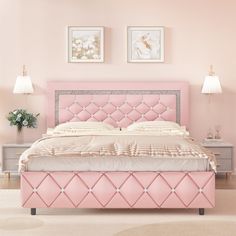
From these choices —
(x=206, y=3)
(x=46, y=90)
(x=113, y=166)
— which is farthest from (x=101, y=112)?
(x=113, y=166)

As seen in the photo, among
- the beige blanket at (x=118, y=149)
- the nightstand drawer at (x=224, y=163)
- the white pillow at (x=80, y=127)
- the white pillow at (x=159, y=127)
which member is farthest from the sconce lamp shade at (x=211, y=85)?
the beige blanket at (x=118, y=149)

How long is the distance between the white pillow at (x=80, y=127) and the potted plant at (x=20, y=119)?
40cm

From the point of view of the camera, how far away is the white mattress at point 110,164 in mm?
4449

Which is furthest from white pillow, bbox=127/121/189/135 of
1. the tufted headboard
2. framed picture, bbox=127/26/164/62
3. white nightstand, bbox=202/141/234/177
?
framed picture, bbox=127/26/164/62

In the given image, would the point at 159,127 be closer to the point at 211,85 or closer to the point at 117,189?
the point at 211,85

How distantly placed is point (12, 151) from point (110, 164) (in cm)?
233

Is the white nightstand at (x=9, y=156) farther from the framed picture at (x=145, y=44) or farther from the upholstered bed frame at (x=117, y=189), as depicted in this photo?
the upholstered bed frame at (x=117, y=189)

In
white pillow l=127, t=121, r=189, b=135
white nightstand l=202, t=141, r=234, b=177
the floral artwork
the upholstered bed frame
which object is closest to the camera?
the upholstered bed frame

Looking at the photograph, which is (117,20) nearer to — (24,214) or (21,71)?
(21,71)

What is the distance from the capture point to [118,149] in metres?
4.66

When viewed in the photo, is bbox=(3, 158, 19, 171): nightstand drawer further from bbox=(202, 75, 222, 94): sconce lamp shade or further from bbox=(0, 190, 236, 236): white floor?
bbox=(202, 75, 222, 94): sconce lamp shade

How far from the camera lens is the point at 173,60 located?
6840 millimetres

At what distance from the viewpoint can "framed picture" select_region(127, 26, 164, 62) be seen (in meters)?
6.80

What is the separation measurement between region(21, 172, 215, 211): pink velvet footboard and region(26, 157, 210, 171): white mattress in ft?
0.15
